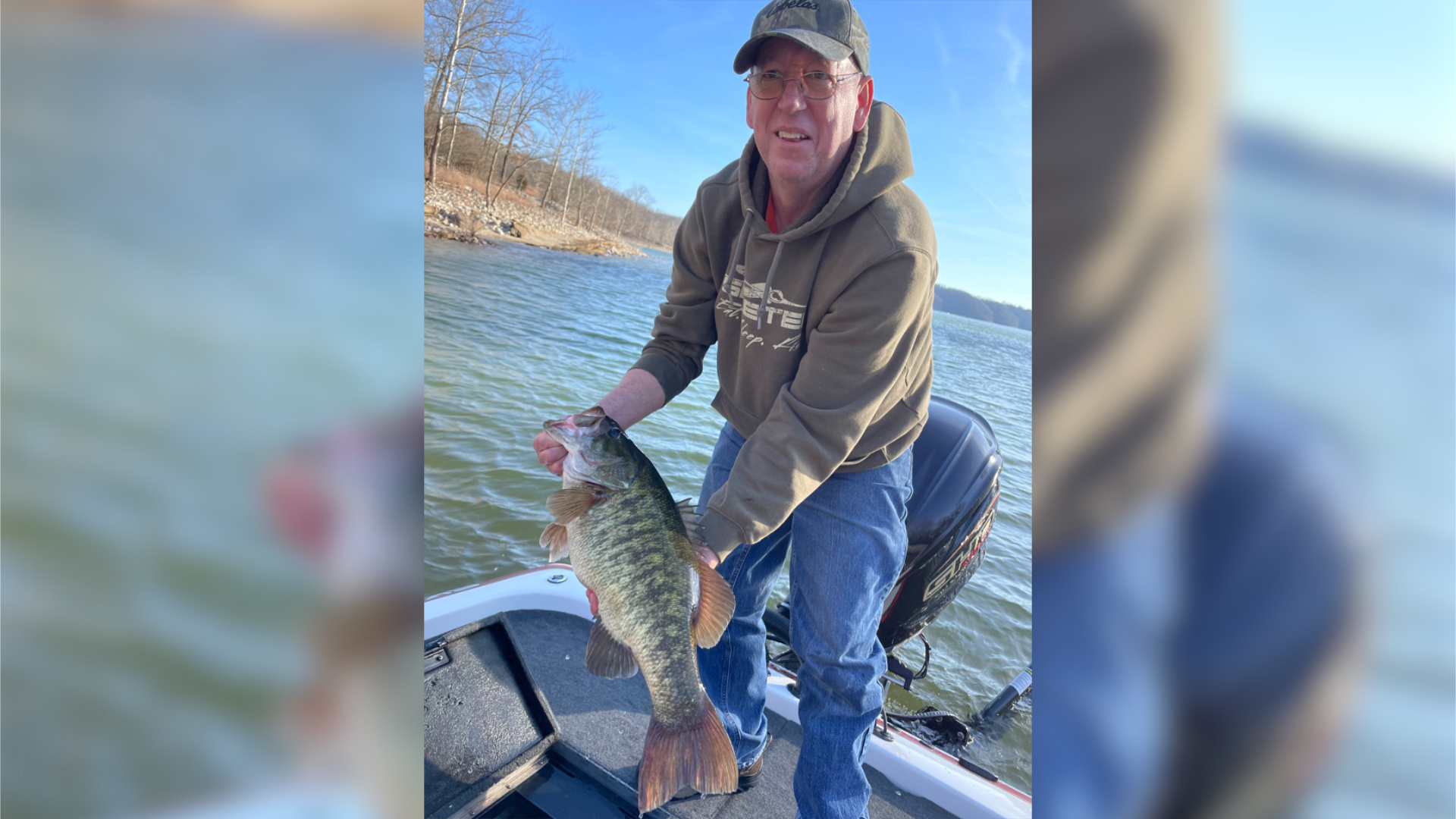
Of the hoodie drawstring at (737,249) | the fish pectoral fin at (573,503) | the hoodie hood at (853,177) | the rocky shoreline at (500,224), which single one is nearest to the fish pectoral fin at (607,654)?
the fish pectoral fin at (573,503)

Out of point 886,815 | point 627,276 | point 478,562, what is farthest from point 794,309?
point 627,276

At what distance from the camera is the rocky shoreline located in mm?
29156

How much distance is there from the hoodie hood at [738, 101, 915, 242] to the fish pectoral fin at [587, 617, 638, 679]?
144 centimetres

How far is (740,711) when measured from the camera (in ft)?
9.65

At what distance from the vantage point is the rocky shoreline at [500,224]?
95.7 ft

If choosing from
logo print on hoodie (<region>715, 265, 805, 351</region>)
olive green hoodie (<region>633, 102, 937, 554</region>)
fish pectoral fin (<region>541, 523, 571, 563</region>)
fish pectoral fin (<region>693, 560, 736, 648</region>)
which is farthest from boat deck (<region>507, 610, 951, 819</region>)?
logo print on hoodie (<region>715, 265, 805, 351</region>)

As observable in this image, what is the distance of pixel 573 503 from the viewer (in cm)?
227
